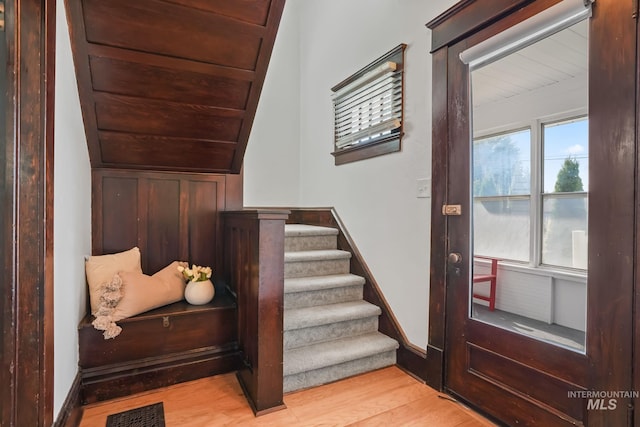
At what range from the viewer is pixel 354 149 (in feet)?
9.59

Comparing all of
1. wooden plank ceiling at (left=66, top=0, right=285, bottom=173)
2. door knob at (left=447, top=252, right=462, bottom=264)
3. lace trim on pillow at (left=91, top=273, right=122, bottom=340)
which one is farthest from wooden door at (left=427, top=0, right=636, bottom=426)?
lace trim on pillow at (left=91, top=273, right=122, bottom=340)

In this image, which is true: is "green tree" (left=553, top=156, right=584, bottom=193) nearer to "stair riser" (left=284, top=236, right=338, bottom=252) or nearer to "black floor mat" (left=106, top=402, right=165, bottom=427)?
"stair riser" (left=284, top=236, right=338, bottom=252)

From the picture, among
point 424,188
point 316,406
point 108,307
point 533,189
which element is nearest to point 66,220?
point 108,307

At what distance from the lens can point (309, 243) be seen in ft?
9.86

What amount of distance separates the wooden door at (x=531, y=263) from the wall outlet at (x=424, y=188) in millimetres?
75

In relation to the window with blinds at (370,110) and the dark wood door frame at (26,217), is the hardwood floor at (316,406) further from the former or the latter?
the window with blinds at (370,110)

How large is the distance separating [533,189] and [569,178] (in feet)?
0.62

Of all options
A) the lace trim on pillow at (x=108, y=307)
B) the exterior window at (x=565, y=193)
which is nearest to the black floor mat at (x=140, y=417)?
the lace trim on pillow at (x=108, y=307)

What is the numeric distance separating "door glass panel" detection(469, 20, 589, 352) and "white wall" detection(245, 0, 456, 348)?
370mm

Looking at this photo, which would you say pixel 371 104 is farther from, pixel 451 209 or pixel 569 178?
pixel 569 178

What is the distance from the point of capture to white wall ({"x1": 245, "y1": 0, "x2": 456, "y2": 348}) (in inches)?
86.9

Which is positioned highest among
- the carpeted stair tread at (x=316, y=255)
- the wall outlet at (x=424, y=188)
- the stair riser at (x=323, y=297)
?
the wall outlet at (x=424, y=188)

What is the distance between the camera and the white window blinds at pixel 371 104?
7.95 ft

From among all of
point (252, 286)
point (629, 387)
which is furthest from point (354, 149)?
point (629, 387)
